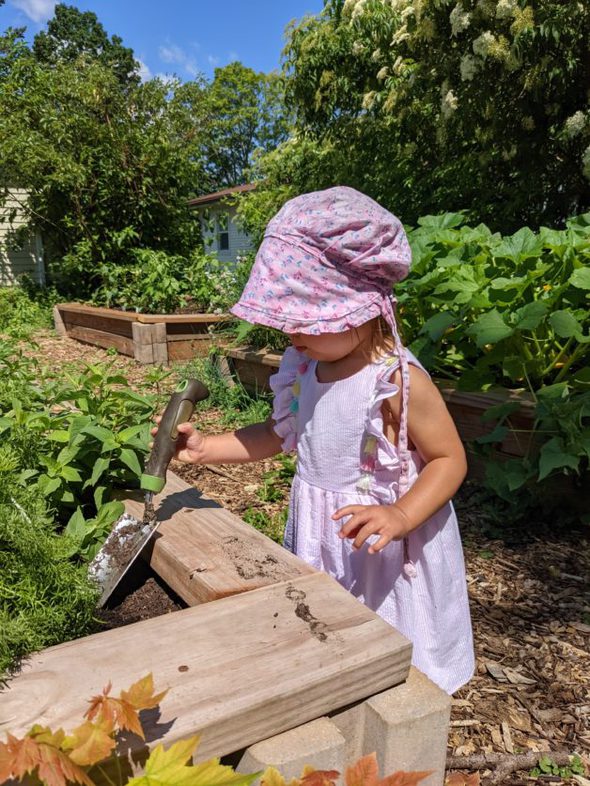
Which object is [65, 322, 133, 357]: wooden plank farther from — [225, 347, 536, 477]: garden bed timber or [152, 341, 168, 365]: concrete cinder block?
[225, 347, 536, 477]: garden bed timber

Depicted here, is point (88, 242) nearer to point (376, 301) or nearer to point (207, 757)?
point (376, 301)

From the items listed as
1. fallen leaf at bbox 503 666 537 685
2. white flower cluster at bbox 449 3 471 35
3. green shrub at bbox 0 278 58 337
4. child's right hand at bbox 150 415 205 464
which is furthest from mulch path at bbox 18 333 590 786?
green shrub at bbox 0 278 58 337

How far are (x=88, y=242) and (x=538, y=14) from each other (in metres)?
6.48

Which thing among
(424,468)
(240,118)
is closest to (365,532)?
(424,468)

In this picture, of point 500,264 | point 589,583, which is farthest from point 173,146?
point 589,583

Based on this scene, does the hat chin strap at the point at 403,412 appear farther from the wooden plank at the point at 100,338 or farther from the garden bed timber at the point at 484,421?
the wooden plank at the point at 100,338

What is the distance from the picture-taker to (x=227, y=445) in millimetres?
1810

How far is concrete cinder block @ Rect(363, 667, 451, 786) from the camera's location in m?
0.98

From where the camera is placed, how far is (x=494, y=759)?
1.67 meters

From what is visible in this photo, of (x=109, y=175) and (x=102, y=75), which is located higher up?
(x=102, y=75)

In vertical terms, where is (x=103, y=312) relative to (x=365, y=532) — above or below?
above

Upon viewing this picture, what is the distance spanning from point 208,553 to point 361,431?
A: 1.57ft

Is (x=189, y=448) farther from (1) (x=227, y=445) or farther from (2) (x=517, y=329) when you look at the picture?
(2) (x=517, y=329)

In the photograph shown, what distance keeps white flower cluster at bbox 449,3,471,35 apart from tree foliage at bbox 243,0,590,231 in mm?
13
